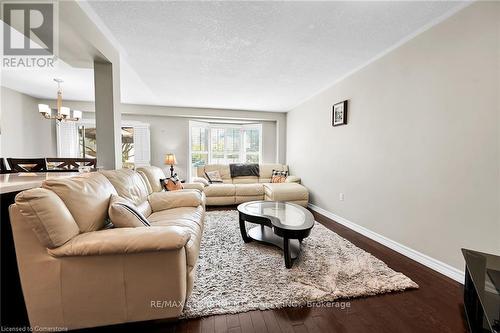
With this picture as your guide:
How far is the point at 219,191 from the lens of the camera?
13.7 ft

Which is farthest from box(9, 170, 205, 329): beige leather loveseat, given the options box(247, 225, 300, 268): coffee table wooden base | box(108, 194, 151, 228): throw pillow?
box(247, 225, 300, 268): coffee table wooden base

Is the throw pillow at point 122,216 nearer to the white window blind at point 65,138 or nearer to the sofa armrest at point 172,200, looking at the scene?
the sofa armrest at point 172,200

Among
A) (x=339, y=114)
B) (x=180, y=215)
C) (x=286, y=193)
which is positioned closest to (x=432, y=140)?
(x=339, y=114)

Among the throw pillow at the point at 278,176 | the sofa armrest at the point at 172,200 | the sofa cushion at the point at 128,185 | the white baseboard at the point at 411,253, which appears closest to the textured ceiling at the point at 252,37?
the sofa cushion at the point at 128,185

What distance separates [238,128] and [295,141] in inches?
71.8

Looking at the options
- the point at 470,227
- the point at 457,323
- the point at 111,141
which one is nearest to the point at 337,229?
the point at 470,227

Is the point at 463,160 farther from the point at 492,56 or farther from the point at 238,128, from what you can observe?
the point at 238,128

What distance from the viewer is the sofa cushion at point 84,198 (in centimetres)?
129

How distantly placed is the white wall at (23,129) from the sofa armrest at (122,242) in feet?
14.2

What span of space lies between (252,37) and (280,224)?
198cm

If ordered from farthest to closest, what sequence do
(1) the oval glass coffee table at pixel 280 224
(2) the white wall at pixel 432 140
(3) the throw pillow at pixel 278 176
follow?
1. (3) the throw pillow at pixel 278 176
2. (1) the oval glass coffee table at pixel 280 224
3. (2) the white wall at pixel 432 140

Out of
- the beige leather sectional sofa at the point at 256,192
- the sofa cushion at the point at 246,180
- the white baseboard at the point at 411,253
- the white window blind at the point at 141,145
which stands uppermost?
the white window blind at the point at 141,145

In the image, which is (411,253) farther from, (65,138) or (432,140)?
(65,138)

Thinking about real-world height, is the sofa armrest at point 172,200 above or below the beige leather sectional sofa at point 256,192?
above
